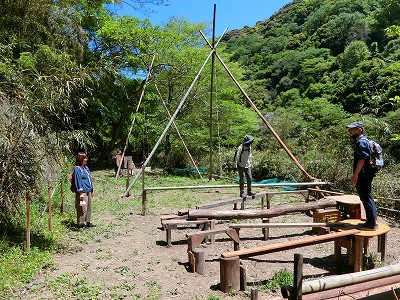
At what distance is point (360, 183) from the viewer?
5.28 metres

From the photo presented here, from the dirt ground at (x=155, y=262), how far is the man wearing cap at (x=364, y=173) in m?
0.93

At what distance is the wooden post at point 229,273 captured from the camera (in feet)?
15.1

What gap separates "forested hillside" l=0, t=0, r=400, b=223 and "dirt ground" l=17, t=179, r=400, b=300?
1474 millimetres

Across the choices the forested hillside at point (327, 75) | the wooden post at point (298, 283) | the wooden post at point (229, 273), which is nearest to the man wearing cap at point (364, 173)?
the wooden post at point (229, 273)

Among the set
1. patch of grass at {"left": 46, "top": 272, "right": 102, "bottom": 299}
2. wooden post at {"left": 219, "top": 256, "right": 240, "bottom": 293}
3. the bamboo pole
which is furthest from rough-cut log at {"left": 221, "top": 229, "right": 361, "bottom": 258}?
patch of grass at {"left": 46, "top": 272, "right": 102, "bottom": 299}

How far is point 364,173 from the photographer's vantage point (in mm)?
5211

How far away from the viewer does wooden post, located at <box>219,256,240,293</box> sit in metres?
4.59

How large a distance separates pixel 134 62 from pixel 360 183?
17046 mm

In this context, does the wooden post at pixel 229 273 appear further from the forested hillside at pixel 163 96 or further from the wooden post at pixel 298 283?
the forested hillside at pixel 163 96

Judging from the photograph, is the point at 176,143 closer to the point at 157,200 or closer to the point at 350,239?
the point at 157,200

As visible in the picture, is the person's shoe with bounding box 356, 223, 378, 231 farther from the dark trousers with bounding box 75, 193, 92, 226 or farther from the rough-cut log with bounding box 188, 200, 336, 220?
the dark trousers with bounding box 75, 193, 92, 226

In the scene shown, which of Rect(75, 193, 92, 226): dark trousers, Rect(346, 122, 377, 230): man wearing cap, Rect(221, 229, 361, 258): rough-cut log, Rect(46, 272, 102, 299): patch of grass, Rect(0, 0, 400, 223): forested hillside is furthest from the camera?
Rect(75, 193, 92, 226): dark trousers

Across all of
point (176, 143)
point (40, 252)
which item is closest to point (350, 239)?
point (40, 252)

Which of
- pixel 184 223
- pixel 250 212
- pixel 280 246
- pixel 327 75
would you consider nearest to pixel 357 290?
pixel 280 246
